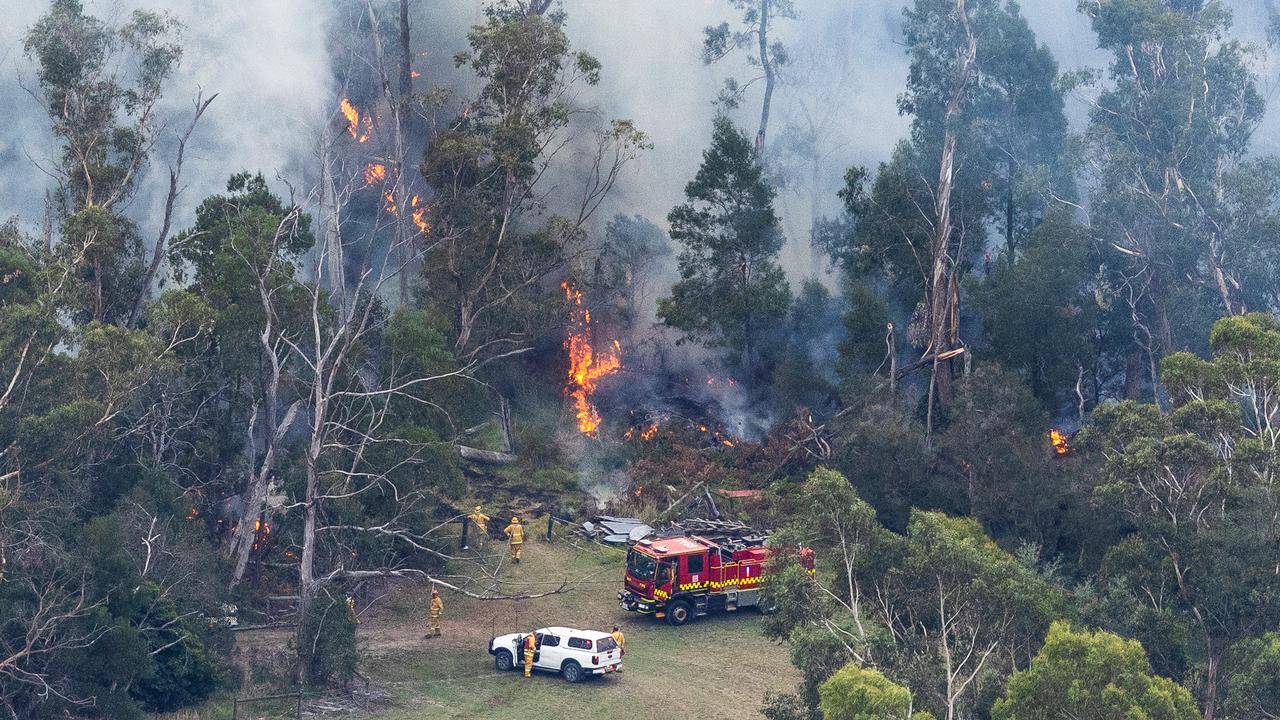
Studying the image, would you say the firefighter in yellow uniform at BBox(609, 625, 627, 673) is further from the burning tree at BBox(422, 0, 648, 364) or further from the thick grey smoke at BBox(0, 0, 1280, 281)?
the thick grey smoke at BBox(0, 0, 1280, 281)

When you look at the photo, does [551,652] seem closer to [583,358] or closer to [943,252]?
[583,358]

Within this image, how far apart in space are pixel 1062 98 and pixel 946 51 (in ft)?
20.2

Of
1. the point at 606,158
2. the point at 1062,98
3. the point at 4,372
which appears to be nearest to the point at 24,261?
the point at 4,372

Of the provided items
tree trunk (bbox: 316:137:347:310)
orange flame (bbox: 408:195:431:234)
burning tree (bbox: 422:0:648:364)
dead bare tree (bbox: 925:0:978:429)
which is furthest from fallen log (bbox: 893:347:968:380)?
tree trunk (bbox: 316:137:347:310)

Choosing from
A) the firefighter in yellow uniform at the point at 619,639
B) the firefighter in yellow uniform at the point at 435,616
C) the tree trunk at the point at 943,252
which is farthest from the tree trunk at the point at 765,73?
the firefighter in yellow uniform at the point at 619,639

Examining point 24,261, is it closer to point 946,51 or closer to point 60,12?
point 60,12

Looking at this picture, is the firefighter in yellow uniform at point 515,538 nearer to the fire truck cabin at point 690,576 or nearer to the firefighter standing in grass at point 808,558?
the fire truck cabin at point 690,576

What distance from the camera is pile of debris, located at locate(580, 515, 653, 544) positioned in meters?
45.7

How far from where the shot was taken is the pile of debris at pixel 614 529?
150 ft

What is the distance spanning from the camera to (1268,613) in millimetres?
29844

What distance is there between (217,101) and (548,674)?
32.0 m

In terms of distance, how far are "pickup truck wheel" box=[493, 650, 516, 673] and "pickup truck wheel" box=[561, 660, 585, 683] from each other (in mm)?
1527

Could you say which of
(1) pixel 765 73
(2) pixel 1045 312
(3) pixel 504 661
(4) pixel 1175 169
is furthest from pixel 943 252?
(3) pixel 504 661

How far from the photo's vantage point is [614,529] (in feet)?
153
